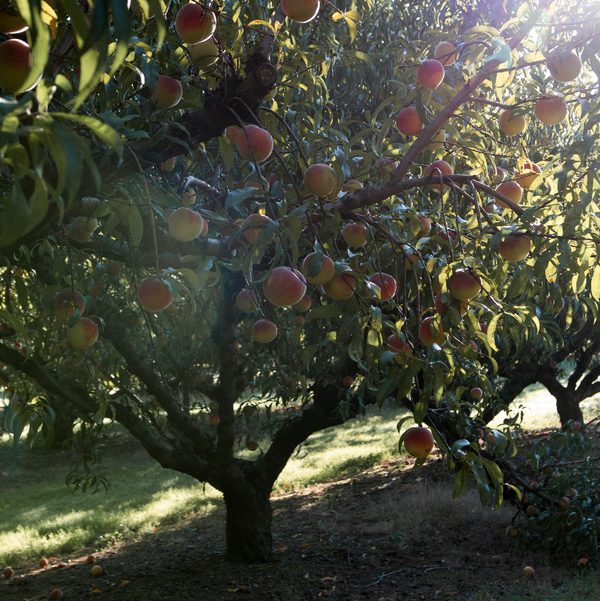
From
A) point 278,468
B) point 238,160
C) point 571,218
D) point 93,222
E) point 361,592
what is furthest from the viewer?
point 278,468

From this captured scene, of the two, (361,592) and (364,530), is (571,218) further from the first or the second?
(364,530)

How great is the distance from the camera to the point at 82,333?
5.61 ft

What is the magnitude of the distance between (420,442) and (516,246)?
63 centimetres

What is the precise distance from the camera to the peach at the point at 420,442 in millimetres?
1565

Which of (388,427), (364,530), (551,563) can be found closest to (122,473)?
(364,530)

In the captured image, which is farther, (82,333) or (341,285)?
(82,333)

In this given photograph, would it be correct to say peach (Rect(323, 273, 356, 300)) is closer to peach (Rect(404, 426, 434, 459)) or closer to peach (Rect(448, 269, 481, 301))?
peach (Rect(448, 269, 481, 301))

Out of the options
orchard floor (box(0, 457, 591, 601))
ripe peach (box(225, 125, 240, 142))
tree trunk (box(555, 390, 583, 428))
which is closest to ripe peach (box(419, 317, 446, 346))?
ripe peach (box(225, 125, 240, 142))

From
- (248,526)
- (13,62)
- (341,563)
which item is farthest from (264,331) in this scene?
(341,563)

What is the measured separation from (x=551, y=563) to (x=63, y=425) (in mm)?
7592

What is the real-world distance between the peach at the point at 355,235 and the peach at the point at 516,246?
0.41m

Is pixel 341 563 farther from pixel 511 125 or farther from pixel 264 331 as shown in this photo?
pixel 511 125

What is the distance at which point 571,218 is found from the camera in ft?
4.05

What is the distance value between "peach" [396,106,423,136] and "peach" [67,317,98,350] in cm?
117
